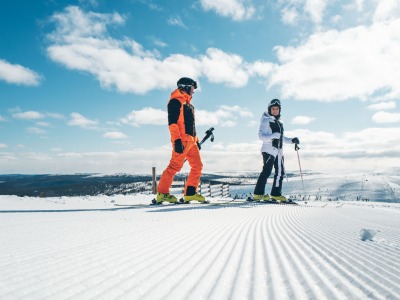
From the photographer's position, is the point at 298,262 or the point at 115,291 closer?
the point at 115,291

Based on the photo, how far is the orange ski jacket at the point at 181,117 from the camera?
18.9 ft

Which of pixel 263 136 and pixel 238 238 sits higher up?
pixel 263 136

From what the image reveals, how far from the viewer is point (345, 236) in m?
2.18

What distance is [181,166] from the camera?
5.83 metres

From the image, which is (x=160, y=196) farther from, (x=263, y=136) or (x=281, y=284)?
(x=281, y=284)

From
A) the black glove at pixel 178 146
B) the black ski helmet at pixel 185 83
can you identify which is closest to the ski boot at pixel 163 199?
the black glove at pixel 178 146

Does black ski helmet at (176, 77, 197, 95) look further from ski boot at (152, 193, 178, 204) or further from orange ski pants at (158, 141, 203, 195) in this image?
ski boot at (152, 193, 178, 204)

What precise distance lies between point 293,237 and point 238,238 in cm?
38

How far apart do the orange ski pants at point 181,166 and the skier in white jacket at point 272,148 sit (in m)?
1.72

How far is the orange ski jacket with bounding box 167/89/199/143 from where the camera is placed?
577 cm

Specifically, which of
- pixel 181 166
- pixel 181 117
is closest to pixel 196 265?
pixel 181 166

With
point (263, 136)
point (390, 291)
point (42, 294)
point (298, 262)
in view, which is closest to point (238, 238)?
point (298, 262)

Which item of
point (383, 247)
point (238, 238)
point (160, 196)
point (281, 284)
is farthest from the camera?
point (160, 196)

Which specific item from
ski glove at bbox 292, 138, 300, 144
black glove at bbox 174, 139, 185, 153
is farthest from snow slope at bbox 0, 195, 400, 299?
ski glove at bbox 292, 138, 300, 144
